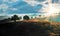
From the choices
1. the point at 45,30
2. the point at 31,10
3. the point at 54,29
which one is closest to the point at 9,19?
the point at 31,10

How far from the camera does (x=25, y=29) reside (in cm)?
224

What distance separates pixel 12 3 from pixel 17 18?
11.6 inches

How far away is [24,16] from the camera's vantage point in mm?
2260

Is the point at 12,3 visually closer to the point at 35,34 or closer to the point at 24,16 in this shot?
the point at 24,16

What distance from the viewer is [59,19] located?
2.17 meters

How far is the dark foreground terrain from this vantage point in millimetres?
2201

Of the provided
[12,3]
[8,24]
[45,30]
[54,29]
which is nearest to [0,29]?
[8,24]

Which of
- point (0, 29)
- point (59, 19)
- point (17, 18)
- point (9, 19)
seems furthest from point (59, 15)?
point (0, 29)

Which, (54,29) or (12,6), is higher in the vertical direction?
(12,6)

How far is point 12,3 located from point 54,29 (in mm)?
897

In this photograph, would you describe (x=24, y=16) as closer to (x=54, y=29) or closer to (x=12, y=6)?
(x=12, y=6)

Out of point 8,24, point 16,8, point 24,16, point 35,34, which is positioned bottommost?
point 35,34

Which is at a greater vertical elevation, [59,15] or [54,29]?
[59,15]

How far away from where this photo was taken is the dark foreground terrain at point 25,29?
220 cm
